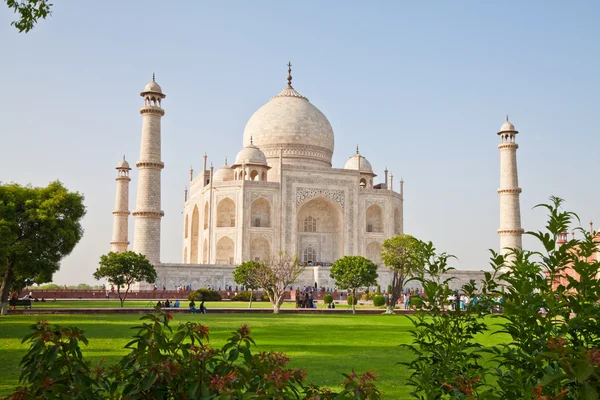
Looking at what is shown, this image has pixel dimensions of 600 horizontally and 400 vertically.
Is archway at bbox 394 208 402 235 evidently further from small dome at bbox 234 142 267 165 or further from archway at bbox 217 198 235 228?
archway at bbox 217 198 235 228

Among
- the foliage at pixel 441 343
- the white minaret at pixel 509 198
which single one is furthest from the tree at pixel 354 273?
the foliage at pixel 441 343

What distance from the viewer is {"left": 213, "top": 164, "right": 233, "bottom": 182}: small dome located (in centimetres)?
4059

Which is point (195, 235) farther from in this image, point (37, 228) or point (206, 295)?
point (37, 228)

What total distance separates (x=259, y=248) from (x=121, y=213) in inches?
333

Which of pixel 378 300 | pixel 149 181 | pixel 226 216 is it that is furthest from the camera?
pixel 226 216

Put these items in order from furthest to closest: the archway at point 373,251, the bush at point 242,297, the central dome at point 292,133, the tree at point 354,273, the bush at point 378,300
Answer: the central dome at point 292,133 → the archway at point 373,251 → the bush at point 242,297 → the bush at point 378,300 → the tree at point 354,273

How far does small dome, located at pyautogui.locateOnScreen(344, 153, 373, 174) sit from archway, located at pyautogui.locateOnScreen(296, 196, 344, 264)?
4.19 meters

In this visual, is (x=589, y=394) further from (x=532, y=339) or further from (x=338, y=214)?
(x=338, y=214)

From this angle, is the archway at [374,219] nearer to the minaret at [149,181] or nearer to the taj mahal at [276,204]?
the taj mahal at [276,204]

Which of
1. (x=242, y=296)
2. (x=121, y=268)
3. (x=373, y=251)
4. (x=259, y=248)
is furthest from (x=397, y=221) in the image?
(x=121, y=268)

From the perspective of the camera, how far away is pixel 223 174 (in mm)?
40781

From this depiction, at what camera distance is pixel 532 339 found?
10.0 feet

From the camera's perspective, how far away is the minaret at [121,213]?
38.2 metres

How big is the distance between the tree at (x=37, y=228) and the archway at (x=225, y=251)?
17.7 meters
